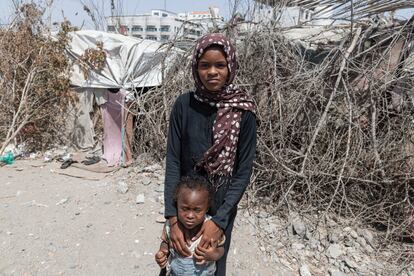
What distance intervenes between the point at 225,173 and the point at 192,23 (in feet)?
12.1

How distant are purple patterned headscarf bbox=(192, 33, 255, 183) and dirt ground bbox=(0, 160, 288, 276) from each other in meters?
1.62

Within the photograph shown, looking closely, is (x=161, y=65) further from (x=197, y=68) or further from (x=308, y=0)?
(x=197, y=68)

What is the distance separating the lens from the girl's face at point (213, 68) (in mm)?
1317

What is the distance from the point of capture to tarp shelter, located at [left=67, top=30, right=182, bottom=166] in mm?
5367

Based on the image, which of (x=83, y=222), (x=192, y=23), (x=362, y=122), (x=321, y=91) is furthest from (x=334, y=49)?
(x=83, y=222)

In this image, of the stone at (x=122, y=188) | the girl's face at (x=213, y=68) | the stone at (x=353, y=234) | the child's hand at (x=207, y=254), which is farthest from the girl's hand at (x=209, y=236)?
the stone at (x=122, y=188)

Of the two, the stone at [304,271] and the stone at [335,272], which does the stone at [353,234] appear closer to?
the stone at [335,272]

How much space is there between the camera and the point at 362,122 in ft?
12.2

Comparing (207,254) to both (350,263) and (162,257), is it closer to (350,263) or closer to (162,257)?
(162,257)

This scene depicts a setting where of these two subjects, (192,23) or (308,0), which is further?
(192,23)

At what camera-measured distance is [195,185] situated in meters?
1.40

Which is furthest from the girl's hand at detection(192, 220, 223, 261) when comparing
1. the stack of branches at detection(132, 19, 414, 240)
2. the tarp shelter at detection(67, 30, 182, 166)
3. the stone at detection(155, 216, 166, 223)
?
the tarp shelter at detection(67, 30, 182, 166)

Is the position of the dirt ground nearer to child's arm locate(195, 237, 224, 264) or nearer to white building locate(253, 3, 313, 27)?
child's arm locate(195, 237, 224, 264)

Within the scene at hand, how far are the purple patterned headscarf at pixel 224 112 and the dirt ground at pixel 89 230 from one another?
1617 mm
